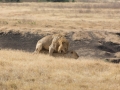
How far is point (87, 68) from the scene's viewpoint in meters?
12.4

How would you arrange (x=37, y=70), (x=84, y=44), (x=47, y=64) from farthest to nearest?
1. (x=84, y=44)
2. (x=47, y=64)
3. (x=37, y=70)

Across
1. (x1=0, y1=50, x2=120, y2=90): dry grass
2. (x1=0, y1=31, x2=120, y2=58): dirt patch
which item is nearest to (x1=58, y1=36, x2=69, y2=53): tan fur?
(x1=0, y1=50, x2=120, y2=90): dry grass

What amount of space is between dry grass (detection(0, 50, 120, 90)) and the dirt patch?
9.69 metres

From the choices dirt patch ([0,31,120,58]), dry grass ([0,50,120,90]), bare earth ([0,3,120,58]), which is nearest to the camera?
dry grass ([0,50,120,90])

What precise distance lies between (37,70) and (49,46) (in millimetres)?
4435

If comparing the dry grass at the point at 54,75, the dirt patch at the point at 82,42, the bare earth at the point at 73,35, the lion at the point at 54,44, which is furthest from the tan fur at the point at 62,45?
the dirt patch at the point at 82,42

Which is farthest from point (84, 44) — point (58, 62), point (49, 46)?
point (58, 62)

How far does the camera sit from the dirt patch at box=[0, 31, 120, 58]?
23.1 metres

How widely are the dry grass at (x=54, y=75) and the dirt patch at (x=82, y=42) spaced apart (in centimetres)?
969

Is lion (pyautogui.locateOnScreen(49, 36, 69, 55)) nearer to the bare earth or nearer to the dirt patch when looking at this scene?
the bare earth

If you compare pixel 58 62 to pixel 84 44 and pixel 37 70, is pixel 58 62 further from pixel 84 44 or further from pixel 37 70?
pixel 84 44

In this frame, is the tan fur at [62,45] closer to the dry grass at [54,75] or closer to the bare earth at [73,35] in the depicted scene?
the dry grass at [54,75]

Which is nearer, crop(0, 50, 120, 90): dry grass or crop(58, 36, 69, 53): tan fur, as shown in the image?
crop(0, 50, 120, 90): dry grass

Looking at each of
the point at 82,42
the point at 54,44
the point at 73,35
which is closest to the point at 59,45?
the point at 54,44
